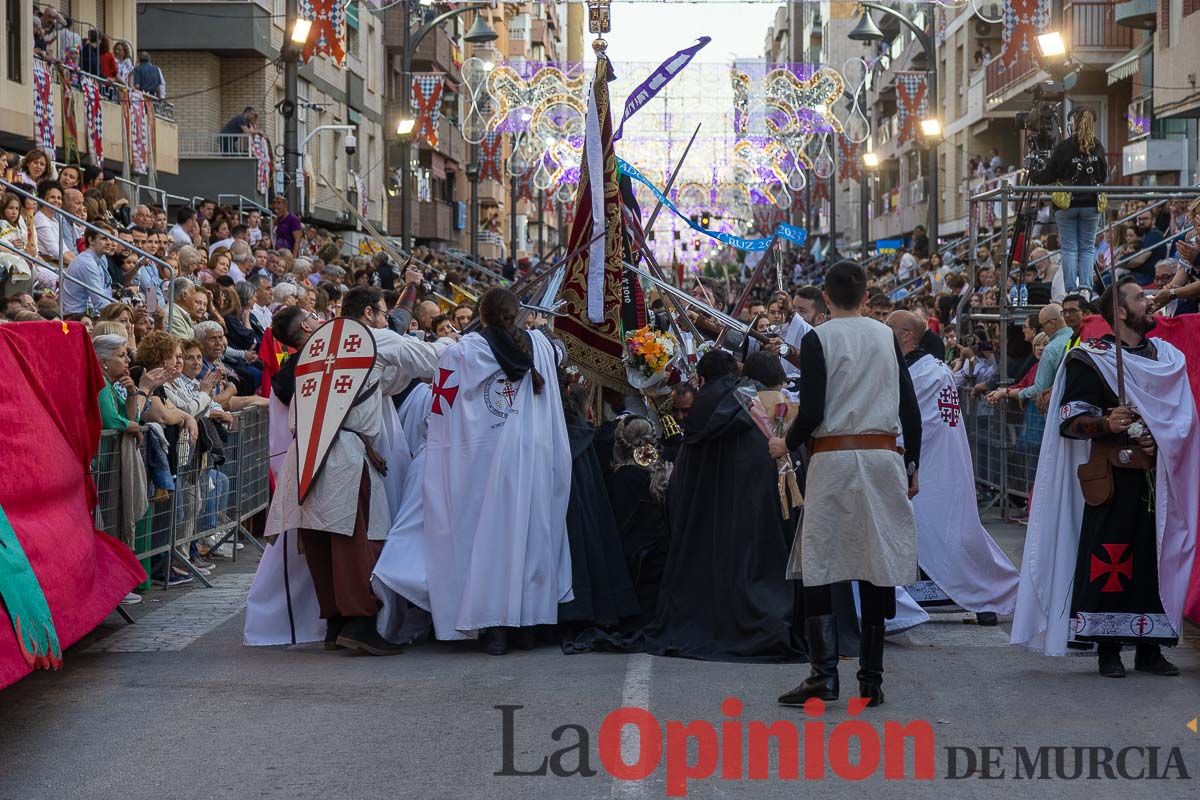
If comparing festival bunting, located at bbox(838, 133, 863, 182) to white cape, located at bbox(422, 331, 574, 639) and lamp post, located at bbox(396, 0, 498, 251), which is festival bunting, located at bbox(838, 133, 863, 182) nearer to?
lamp post, located at bbox(396, 0, 498, 251)

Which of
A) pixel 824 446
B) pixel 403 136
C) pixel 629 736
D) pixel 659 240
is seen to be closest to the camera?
pixel 629 736

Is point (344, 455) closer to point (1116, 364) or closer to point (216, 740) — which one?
point (216, 740)

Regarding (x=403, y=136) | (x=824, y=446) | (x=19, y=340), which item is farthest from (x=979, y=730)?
(x=403, y=136)

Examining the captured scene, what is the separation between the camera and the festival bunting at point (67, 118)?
2194cm

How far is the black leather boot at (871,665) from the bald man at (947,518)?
240cm

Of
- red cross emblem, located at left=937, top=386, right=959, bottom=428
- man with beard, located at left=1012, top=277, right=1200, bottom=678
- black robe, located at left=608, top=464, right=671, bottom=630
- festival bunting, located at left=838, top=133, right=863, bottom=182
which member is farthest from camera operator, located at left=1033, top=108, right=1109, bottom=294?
festival bunting, located at left=838, top=133, right=863, bottom=182

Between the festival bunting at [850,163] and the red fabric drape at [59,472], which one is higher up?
the festival bunting at [850,163]

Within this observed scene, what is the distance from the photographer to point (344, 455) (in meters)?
9.02

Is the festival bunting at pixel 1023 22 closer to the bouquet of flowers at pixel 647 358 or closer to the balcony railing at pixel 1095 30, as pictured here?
the balcony railing at pixel 1095 30

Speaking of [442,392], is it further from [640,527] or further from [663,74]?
[663,74]

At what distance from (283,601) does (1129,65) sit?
83.1 feet

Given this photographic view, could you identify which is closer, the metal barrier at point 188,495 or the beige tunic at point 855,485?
the beige tunic at point 855,485

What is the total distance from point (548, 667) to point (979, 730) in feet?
7.92

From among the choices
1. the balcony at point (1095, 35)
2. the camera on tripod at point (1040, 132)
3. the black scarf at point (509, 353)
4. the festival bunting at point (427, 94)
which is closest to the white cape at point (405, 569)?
the black scarf at point (509, 353)
